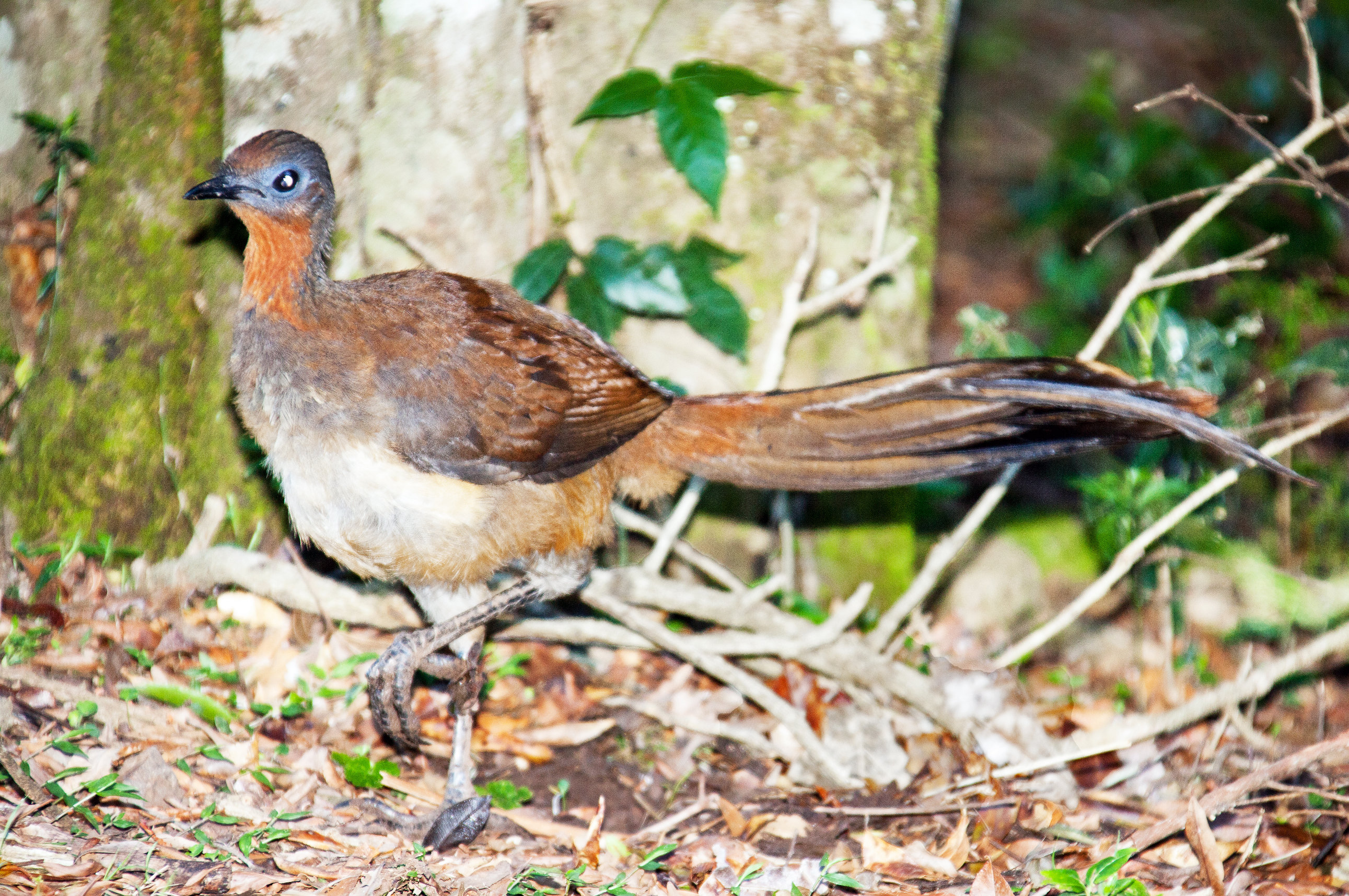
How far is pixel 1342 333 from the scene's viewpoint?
6016 millimetres

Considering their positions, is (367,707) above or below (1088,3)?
below

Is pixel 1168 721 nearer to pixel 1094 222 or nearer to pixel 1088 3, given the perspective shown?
pixel 1094 222

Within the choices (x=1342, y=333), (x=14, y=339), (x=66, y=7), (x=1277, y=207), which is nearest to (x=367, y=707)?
(x=14, y=339)

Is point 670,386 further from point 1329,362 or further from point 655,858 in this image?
point 1329,362

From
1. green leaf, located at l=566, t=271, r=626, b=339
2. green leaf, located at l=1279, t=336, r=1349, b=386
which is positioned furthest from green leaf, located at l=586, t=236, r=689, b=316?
green leaf, located at l=1279, t=336, r=1349, b=386

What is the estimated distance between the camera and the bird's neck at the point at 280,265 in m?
3.11

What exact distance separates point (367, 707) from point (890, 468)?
6.20 feet

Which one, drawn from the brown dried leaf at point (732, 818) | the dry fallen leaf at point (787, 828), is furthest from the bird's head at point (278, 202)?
the dry fallen leaf at point (787, 828)

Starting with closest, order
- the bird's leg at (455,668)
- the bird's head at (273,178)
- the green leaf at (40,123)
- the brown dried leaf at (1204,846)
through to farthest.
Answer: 1. the brown dried leaf at (1204,846)
2. the bird's head at (273,178)
3. the bird's leg at (455,668)
4. the green leaf at (40,123)

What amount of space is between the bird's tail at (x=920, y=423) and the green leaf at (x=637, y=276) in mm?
441

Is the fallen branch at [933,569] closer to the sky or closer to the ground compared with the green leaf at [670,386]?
closer to the ground

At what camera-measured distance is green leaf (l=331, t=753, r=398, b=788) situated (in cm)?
320

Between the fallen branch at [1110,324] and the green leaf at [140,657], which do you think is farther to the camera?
the fallen branch at [1110,324]

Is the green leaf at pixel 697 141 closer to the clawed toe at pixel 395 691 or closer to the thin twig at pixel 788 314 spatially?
the thin twig at pixel 788 314
